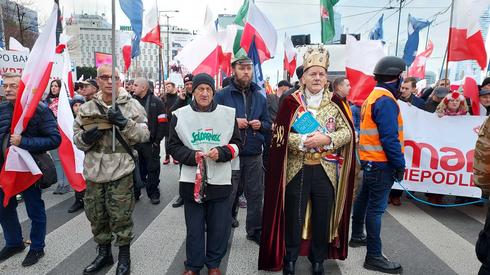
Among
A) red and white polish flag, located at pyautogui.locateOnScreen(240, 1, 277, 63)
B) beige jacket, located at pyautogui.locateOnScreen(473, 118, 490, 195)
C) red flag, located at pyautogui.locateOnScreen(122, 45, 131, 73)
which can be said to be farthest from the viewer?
red flag, located at pyautogui.locateOnScreen(122, 45, 131, 73)

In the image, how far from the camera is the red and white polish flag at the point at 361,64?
16.3 ft

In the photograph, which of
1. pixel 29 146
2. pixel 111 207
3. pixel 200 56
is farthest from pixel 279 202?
pixel 200 56

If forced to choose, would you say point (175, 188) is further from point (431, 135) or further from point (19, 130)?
point (431, 135)

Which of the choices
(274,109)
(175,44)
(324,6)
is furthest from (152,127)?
(175,44)

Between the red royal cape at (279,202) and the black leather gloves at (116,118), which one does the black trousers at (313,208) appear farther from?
the black leather gloves at (116,118)

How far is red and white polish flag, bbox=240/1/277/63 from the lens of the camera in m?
5.84

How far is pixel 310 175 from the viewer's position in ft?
10.1

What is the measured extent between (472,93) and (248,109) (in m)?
3.93

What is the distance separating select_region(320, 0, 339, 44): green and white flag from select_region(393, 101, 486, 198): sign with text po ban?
2.51 m

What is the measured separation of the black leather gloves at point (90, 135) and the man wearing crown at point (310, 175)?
1.58 meters

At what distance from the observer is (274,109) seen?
5.95m

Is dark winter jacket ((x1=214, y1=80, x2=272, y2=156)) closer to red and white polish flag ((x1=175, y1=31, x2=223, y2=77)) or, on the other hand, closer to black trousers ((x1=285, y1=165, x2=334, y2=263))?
black trousers ((x1=285, y1=165, x2=334, y2=263))

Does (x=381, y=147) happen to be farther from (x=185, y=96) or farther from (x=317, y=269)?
(x=185, y=96)


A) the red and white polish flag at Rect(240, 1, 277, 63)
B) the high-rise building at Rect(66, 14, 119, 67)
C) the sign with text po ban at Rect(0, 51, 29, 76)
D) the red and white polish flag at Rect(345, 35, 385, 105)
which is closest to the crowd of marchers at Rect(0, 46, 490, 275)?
the red and white polish flag at Rect(345, 35, 385, 105)
